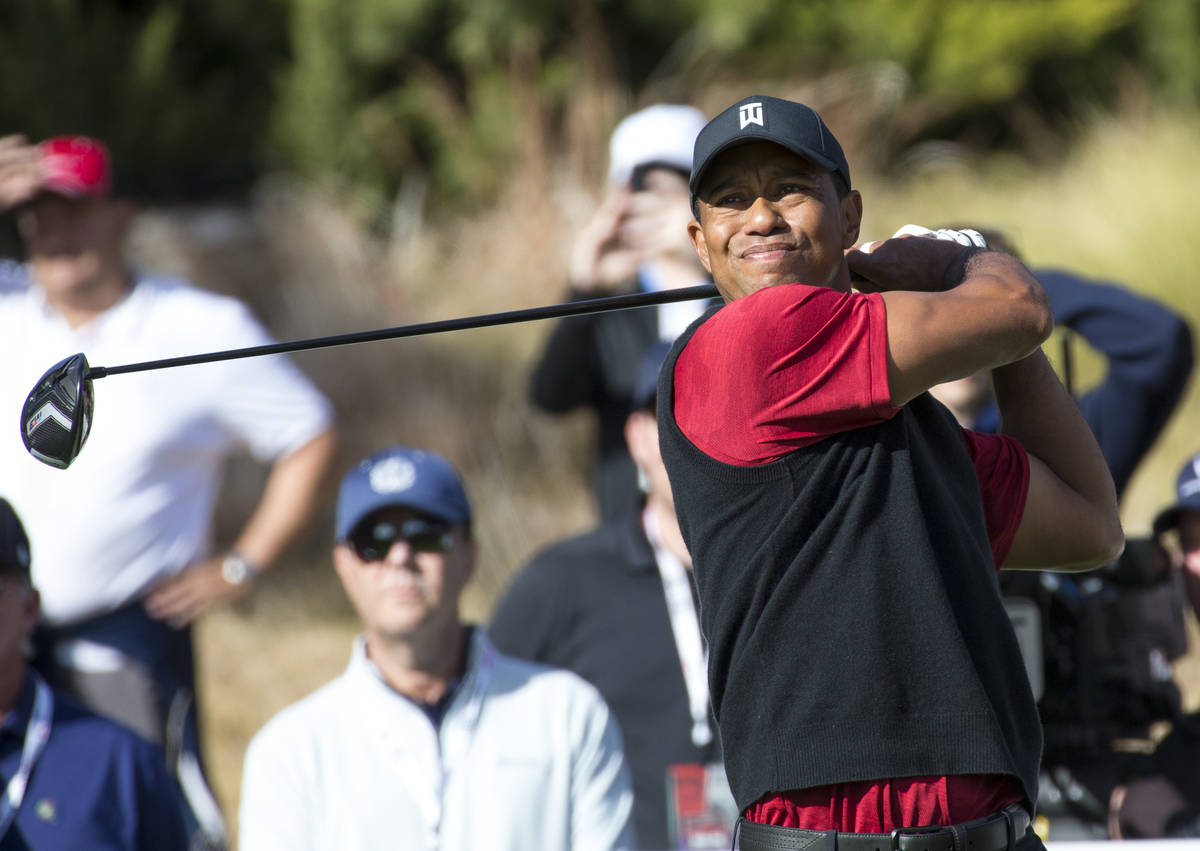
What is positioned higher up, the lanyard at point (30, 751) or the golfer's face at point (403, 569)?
the golfer's face at point (403, 569)

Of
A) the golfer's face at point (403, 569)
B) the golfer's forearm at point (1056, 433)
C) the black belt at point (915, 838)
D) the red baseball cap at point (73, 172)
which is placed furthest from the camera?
the red baseball cap at point (73, 172)

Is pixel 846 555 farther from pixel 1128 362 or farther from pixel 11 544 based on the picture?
pixel 1128 362

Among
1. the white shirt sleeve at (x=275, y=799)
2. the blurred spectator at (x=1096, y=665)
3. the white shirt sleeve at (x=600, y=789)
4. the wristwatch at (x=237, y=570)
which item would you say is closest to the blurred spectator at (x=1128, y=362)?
the blurred spectator at (x=1096, y=665)

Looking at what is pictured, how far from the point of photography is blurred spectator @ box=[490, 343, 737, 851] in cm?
381

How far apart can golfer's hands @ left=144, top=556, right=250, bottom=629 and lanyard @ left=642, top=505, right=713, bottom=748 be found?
4.24 feet

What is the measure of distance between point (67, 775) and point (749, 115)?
222 cm

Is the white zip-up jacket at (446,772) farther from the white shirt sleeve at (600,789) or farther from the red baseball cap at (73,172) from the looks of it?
the red baseball cap at (73,172)

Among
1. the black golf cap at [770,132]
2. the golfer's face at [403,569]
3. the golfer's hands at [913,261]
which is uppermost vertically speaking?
the black golf cap at [770,132]

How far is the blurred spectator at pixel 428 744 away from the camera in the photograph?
3422 mm

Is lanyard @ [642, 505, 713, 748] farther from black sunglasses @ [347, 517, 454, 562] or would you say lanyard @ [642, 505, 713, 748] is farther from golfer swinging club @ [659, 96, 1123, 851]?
golfer swinging club @ [659, 96, 1123, 851]

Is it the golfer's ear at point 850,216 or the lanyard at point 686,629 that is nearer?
the golfer's ear at point 850,216

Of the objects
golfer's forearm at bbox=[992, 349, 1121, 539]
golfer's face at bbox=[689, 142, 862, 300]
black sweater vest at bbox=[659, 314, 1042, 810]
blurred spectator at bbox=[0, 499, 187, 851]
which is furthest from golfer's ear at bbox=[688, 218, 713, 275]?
blurred spectator at bbox=[0, 499, 187, 851]

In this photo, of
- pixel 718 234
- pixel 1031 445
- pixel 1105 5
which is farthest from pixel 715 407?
pixel 1105 5

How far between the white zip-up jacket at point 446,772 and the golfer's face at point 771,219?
1629 mm
